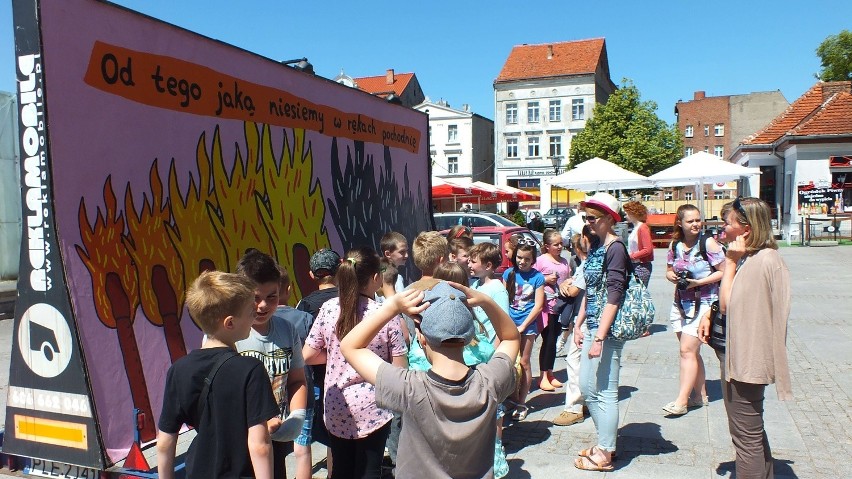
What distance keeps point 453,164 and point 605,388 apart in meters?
53.9

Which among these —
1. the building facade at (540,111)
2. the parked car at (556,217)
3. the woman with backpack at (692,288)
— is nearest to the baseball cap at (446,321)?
the woman with backpack at (692,288)

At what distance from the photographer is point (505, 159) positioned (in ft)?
182

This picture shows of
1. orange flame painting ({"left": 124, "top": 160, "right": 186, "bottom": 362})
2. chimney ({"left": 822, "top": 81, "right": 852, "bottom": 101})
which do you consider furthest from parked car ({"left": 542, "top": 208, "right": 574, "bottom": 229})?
orange flame painting ({"left": 124, "top": 160, "right": 186, "bottom": 362})

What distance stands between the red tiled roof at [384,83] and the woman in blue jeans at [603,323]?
5765 cm

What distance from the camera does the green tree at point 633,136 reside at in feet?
142

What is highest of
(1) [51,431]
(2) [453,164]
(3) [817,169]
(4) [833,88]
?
(4) [833,88]

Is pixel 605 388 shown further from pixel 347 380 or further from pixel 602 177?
pixel 602 177

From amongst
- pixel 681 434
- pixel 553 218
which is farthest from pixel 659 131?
pixel 681 434

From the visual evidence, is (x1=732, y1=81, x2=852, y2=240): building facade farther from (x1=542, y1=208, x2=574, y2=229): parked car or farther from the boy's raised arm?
the boy's raised arm

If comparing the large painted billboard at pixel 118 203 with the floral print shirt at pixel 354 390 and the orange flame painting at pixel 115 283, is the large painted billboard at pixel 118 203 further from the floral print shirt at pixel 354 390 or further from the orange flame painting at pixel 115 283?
the floral print shirt at pixel 354 390

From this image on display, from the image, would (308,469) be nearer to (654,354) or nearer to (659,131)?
(654,354)

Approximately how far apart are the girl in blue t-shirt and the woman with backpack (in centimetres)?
119

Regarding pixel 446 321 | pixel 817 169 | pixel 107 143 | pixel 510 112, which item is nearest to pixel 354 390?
pixel 446 321

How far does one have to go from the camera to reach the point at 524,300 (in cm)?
564
